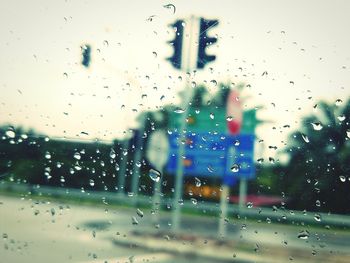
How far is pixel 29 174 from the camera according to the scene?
237 centimetres

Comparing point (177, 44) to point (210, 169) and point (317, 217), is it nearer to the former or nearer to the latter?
point (210, 169)

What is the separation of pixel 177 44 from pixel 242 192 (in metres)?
0.98

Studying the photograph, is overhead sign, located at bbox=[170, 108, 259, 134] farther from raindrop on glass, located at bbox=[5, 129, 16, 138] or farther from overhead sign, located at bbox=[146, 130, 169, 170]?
Result: raindrop on glass, located at bbox=[5, 129, 16, 138]

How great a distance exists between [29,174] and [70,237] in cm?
56

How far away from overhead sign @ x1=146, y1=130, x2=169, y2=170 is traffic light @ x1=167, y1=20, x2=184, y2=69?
0.41 m

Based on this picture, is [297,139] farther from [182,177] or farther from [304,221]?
[182,177]

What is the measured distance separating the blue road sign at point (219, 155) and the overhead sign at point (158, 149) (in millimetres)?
42

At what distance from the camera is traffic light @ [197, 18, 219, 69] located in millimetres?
2369

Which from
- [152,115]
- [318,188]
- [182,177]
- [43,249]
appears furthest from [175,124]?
[43,249]

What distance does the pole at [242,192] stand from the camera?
2.45m

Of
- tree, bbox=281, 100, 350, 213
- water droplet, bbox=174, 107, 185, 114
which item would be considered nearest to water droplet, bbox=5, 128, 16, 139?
water droplet, bbox=174, 107, 185, 114

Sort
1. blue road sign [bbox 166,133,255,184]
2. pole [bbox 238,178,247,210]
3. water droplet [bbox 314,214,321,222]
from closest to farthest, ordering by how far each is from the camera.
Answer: water droplet [bbox 314,214,321,222], blue road sign [bbox 166,133,255,184], pole [bbox 238,178,247,210]

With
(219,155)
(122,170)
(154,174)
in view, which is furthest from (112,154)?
(219,155)

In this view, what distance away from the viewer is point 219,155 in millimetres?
2377
